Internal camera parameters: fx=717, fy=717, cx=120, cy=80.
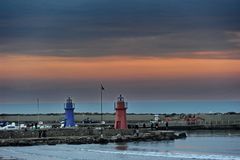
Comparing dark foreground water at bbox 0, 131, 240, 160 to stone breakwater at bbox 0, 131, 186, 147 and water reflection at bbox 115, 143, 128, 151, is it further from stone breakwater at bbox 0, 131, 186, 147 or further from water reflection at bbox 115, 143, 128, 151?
stone breakwater at bbox 0, 131, 186, 147

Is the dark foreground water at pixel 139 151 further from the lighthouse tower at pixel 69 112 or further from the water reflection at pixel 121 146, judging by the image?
the lighthouse tower at pixel 69 112

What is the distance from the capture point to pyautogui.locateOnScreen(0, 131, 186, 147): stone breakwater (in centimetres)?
5941

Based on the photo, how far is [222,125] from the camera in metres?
85.6

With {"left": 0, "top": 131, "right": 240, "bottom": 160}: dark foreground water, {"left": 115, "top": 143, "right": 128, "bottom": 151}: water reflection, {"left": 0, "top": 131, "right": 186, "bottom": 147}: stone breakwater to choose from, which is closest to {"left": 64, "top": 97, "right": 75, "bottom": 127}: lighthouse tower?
{"left": 0, "top": 131, "right": 186, "bottom": 147}: stone breakwater

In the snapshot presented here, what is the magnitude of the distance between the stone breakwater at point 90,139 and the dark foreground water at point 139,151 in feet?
5.58

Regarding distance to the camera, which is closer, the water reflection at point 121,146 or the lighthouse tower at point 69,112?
the water reflection at point 121,146

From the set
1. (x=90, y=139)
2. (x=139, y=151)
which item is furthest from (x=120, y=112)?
(x=139, y=151)

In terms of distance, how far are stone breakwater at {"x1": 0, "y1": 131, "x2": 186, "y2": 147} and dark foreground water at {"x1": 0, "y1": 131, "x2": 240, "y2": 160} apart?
170 cm

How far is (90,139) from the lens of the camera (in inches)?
2468

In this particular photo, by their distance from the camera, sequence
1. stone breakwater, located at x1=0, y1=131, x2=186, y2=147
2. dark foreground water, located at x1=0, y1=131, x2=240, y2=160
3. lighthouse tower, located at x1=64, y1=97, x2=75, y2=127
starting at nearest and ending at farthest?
1. dark foreground water, located at x1=0, y1=131, x2=240, y2=160
2. stone breakwater, located at x1=0, y1=131, x2=186, y2=147
3. lighthouse tower, located at x1=64, y1=97, x2=75, y2=127

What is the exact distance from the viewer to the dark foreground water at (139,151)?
4769 cm

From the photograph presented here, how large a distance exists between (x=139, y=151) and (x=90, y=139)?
35.3 feet

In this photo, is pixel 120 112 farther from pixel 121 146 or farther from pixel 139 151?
pixel 139 151

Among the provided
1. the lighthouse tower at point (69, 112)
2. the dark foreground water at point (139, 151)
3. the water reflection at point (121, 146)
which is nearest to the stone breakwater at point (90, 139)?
the dark foreground water at point (139, 151)
